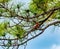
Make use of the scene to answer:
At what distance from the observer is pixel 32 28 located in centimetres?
181

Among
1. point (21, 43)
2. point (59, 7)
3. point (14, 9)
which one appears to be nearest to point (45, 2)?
point (59, 7)

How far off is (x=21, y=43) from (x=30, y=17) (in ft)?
0.68

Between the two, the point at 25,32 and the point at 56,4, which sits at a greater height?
the point at 56,4

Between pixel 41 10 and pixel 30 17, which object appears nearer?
pixel 30 17

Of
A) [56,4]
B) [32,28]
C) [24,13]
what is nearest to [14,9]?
[24,13]

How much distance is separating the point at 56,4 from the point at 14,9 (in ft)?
1.04

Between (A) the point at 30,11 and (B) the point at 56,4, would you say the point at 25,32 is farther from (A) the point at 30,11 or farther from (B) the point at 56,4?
(B) the point at 56,4

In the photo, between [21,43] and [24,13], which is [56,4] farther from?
[21,43]

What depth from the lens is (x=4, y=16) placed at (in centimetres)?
186

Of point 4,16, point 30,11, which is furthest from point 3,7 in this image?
point 30,11

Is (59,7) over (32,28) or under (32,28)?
over

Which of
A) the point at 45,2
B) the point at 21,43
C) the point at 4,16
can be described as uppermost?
the point at 45,2

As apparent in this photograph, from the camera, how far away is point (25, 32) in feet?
6.08

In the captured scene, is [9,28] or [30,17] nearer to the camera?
[30,17]
